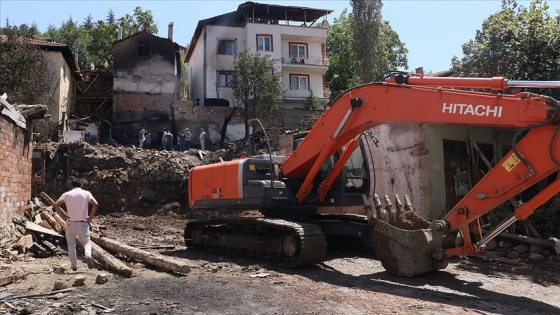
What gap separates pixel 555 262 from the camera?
411 inches

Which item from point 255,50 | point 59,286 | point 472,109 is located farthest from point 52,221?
point 255,50

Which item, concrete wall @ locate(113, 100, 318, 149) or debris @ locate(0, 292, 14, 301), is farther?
concrete wall @ locate(113, 100, 318, 149)

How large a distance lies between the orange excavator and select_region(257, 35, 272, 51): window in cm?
2592

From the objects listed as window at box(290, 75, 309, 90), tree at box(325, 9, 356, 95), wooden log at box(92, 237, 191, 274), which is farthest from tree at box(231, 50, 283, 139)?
wooden log at box(92, 237, 191, 274)

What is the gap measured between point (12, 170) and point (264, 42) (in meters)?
27.4

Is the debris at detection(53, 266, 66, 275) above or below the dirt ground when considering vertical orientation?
above

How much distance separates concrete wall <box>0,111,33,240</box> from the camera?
10.3 m

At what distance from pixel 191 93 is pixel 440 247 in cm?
3575

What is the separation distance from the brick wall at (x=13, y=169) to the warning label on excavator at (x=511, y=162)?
8.72m

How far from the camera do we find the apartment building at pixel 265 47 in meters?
35.8

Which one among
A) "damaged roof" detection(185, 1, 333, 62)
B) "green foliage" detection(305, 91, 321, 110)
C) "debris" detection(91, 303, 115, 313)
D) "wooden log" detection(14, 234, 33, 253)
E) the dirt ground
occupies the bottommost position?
the dirt ground

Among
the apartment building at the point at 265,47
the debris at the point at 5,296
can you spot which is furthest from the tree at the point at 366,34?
the debris at the point at 5,296

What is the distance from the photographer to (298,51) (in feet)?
126

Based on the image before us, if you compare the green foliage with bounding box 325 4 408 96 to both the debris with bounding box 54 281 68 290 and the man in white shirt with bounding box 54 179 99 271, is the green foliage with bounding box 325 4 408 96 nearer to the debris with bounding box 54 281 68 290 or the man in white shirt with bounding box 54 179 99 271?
the man in white shirt with bounding box 54 179 99 271
